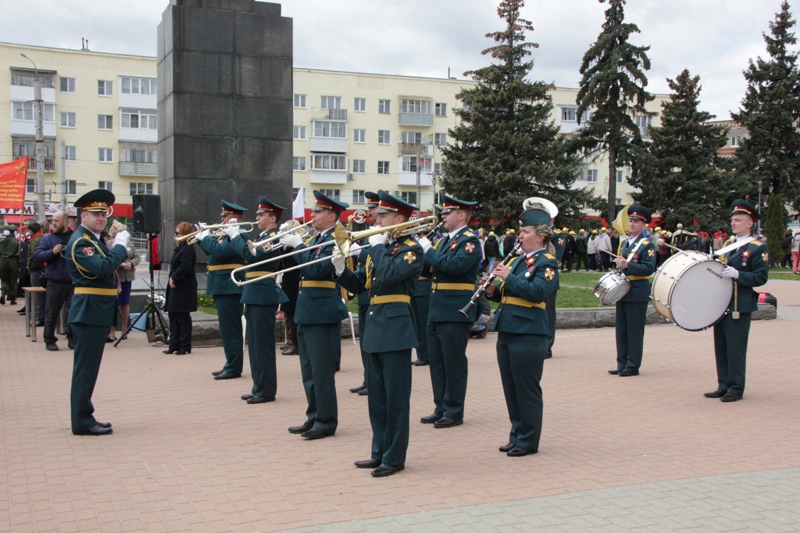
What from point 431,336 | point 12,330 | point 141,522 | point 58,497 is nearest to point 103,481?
point 58,497

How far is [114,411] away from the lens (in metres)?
8.51

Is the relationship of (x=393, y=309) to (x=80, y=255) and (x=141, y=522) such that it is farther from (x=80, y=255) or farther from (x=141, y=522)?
(x=80, y=255)

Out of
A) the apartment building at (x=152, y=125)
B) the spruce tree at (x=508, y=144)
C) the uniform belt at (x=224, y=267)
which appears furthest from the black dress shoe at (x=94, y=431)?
the apartment building at (x=152, y=125)

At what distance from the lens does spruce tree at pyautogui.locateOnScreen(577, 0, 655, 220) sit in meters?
44.4

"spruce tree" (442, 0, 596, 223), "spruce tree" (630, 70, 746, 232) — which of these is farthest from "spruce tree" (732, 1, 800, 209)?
"spruce tree" (442, 0, 596, 223)

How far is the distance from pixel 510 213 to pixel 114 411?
33.8 meters

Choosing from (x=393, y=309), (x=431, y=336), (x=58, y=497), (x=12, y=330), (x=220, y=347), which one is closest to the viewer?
(x=58, y=497)

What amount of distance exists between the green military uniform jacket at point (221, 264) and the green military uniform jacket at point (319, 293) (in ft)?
9.76

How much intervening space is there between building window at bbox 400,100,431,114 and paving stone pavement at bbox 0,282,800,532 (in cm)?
5823

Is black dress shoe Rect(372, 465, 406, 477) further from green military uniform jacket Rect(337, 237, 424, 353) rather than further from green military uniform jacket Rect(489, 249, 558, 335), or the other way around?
green military uniform jacket Rect(489, 249, 558, 335)

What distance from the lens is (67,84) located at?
60.6 m

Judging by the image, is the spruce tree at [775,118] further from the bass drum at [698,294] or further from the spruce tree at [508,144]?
the bass drum at [698,294]

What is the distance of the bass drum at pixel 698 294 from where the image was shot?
915 cm

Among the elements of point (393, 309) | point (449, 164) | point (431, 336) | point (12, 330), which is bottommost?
point (12, 330)
